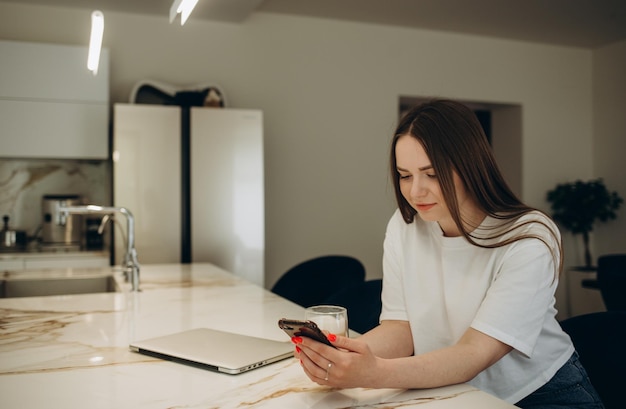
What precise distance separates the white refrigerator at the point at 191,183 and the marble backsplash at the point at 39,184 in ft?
2.01

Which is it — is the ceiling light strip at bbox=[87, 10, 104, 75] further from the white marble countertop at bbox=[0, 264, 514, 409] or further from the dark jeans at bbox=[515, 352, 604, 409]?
the dark jeans at bbox=[515, 352, 604, 409]

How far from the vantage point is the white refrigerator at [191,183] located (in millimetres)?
3881

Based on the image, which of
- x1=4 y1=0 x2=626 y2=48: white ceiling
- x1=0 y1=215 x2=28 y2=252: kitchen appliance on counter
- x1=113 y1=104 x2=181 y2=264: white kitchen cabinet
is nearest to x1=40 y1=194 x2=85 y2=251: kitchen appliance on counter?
x1=0 y1=215 x2=28 y2=252: kitchen appliance on counter

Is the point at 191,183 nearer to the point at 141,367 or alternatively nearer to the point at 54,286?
the point at 54,286

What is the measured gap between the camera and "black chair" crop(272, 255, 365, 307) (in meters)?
2.51

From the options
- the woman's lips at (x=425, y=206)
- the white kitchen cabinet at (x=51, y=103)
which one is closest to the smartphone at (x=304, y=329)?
the woman's lips at (x=425, y=206)

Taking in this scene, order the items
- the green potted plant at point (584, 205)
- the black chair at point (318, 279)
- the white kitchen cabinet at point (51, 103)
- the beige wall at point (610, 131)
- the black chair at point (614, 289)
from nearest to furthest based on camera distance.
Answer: the black chair at point (318, 279) < the black chair at point (614, 289) < the white kitchen cabinet at point (51, 103) < the green potted plant at point (584, 205) < the beige wall at point (610, 131)

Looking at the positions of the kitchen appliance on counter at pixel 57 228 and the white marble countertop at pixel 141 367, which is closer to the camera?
the white marble countertop at pixel 141 367

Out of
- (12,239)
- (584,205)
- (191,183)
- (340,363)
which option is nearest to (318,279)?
(340,363)

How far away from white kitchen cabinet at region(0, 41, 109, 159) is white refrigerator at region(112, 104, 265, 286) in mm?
234

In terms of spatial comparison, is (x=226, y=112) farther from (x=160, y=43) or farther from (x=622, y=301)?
(x=622, y=301)

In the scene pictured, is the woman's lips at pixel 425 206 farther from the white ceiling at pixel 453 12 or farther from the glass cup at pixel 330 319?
the white ceiling at pixel 453 12

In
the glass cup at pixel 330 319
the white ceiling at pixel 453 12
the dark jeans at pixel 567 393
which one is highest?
the white ceiling at pixel 453 12

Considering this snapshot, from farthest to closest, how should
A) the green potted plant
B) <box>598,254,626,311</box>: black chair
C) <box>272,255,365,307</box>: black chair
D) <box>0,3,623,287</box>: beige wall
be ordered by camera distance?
the green potted plant → <box>0,3,623,287</box>: beige wall → <box>598,254,626,311</box>: black chair → <box>272,255,365,307</box>: black chair
